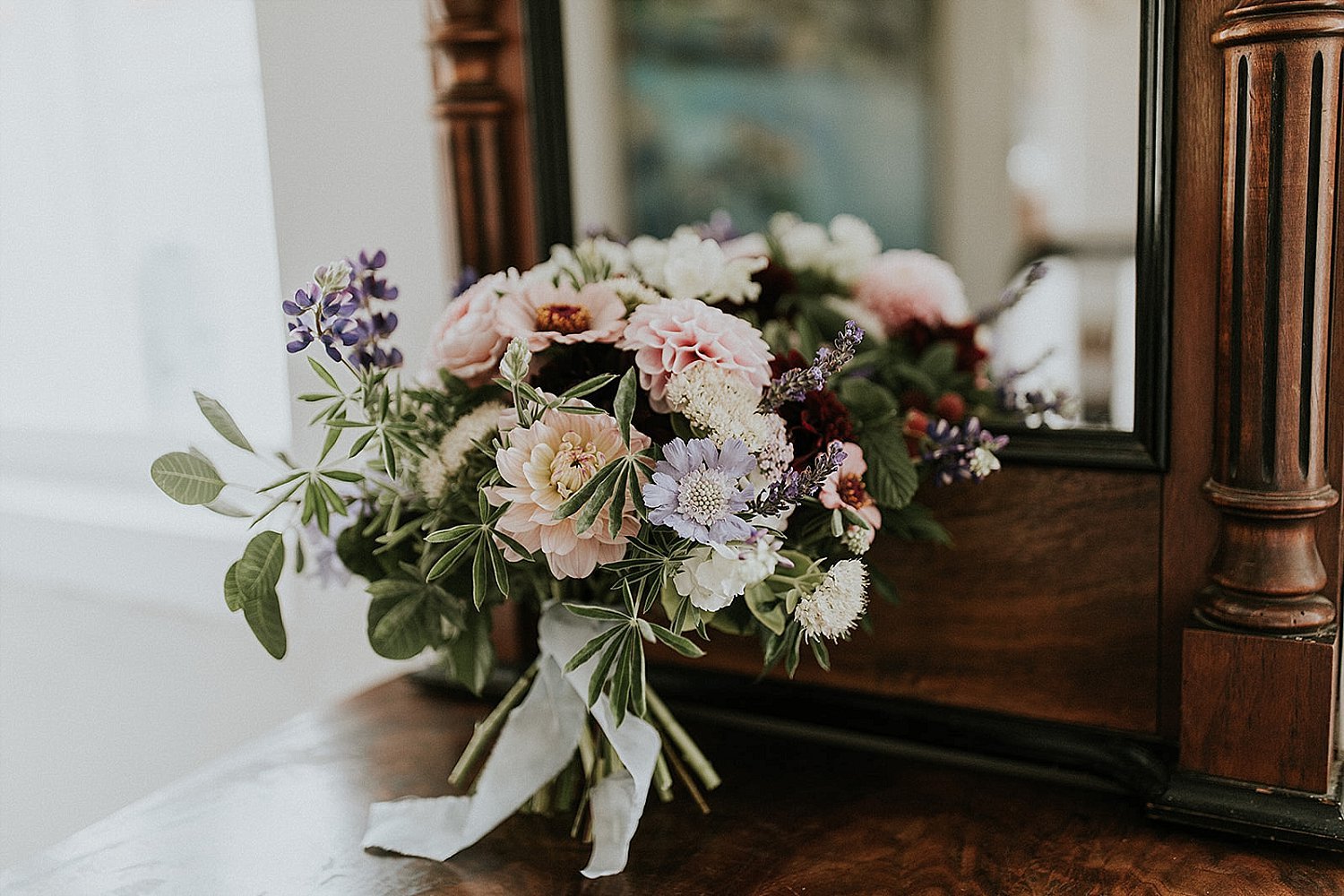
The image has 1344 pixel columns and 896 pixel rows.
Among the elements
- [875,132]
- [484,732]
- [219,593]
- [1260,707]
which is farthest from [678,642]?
[219,593]

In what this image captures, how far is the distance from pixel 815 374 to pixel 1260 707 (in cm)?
39

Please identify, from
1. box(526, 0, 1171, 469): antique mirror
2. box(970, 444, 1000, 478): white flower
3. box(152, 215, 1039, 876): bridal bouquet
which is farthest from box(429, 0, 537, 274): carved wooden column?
box(970, 444, 1000, 478): white flower

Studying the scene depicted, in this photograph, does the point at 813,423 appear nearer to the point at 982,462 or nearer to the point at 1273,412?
the point at 982,462

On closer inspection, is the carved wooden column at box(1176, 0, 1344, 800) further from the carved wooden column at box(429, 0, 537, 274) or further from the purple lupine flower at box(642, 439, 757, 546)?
the carved wooden column at box(429, 0, 537, 274)

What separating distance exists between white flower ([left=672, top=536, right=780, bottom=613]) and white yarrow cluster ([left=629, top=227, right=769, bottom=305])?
24 cm

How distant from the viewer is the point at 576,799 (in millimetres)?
910

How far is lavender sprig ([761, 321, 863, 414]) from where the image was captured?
2.40 ft

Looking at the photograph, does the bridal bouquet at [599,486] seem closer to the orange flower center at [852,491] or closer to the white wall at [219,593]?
the orange flower center at [852,491]

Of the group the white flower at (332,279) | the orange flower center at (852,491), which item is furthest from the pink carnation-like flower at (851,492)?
the white flower at (332,279)

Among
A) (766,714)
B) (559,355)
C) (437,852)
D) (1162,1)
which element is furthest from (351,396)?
(1162,1)

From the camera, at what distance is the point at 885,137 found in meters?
1.16

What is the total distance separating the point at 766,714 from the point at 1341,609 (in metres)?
0.46

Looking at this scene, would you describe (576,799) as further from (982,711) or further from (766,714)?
(982,711)

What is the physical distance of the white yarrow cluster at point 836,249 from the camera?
1.06m
